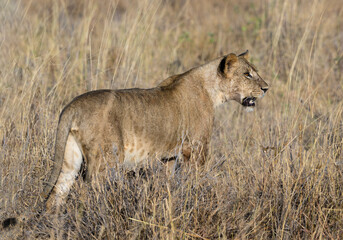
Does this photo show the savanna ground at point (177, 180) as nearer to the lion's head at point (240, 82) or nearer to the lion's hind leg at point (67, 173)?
the lion's hind leg at point (67, 173)

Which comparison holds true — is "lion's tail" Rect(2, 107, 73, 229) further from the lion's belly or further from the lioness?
the lion's belly

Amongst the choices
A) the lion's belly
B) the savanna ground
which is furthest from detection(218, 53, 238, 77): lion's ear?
the lion's belly

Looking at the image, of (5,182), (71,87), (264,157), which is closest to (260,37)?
(71,87)

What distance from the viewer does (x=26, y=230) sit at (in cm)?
362

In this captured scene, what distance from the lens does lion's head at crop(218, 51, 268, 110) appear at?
5105 mm

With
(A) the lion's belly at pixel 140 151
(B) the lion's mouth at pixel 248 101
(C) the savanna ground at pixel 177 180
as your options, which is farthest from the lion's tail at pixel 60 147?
(B) the lion's mouth at pixel 248 101

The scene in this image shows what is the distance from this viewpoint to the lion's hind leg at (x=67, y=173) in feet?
12.8

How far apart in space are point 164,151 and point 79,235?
4.20 ft

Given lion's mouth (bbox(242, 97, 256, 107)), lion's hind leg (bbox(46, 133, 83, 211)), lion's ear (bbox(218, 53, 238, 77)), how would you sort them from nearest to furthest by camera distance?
lion's hind leg (bbox(46, 133, 83, 211))
lion's ear (bbox(218, 53, 238, 77))
lion's mouth (bbox(242, 97, 256, 107))

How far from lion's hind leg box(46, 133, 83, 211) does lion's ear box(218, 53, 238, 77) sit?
1846mm

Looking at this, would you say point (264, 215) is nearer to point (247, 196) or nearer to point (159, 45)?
point (247, 196)

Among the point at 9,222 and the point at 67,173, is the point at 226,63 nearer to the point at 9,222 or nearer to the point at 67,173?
the point at 67,173

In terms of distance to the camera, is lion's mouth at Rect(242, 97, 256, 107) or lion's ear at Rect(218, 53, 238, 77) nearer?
lion's ear at Rect(218, 53, 238, 77)

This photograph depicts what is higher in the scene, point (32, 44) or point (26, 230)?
point (32, 44)
